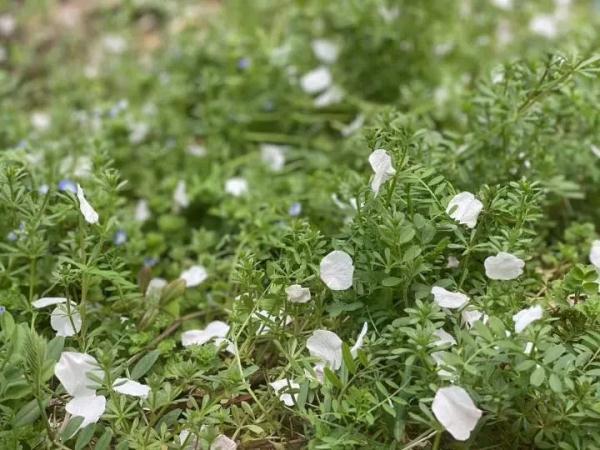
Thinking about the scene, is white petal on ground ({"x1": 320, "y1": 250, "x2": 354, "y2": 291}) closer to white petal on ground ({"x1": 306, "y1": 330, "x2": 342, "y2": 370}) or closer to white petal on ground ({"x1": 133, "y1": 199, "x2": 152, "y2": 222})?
white petal on ground ({"x1": 306, "y1": 330, "x2": 342, "y2": 370})

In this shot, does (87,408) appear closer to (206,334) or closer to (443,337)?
(206,334)

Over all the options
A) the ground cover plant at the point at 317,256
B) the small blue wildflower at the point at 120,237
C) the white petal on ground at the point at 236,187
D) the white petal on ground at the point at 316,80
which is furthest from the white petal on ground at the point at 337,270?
the white petal on ground at the point at 316,80

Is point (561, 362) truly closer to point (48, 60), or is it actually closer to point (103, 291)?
point (103, 291)

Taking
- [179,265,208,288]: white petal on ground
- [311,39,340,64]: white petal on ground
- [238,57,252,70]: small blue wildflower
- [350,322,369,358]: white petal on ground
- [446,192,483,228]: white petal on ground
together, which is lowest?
[179,265,208,288]: white petal on ground

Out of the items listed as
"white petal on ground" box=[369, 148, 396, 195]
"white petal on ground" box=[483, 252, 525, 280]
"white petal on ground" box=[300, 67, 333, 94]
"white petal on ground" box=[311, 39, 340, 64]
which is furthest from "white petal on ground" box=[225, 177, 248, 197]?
"white petal on ground" box=[483, 252, 525, 280]

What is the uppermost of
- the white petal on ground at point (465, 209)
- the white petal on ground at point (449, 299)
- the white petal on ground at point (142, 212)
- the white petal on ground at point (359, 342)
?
the white petal on ground at point (465, 209)

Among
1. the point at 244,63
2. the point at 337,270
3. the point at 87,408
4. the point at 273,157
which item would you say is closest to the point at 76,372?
the point at 87,408

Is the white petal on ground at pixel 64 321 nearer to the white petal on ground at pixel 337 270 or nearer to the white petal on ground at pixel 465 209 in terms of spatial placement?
the white petal on ground at pixel 337 270
